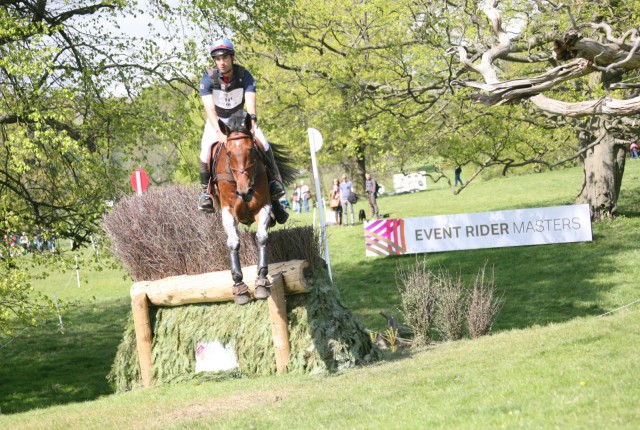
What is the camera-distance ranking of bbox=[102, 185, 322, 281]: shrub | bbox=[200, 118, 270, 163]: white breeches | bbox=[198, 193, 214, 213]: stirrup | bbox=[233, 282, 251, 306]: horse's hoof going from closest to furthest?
bbox=[233, 282, 251, 306]: horse's hoof, bbox=[200, 118, 270, 163]: white breeches, bbox=[198, 193, 214, 213]: stirrup, bbox=[102, 185, 322, 281]: shrub

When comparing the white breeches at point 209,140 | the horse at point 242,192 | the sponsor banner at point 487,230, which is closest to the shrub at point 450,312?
the horse at point 242,192

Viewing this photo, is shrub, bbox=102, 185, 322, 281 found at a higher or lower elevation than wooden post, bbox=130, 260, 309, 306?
higher

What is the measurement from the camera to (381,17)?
96.1 feet

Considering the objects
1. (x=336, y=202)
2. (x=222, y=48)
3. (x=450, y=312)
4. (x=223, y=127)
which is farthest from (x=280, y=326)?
(x=336, y=202)

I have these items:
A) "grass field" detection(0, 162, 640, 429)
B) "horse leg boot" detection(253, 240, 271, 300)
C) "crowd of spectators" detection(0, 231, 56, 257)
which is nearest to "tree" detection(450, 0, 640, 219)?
"grass field" detection(0, 162, 640, 429)

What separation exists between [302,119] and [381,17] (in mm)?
6241

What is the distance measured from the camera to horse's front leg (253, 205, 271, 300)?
29.9ft

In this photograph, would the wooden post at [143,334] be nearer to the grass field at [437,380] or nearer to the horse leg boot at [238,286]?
the grass field at [437,380]

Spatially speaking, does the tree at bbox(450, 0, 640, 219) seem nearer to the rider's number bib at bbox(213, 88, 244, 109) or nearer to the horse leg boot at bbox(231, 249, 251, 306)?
the rider's number bib at bbox(213, 88, 244, 109)

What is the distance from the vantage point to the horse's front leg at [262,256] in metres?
9.11

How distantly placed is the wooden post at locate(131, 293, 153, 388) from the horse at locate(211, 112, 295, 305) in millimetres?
2496

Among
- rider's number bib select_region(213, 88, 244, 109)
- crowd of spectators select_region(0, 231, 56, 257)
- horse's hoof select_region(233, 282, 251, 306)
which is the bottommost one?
horse's hoof select_region(233, 282, 251, 306)

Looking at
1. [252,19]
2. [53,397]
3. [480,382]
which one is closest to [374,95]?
[252,19]

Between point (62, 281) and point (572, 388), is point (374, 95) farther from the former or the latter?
point (572, 388)
